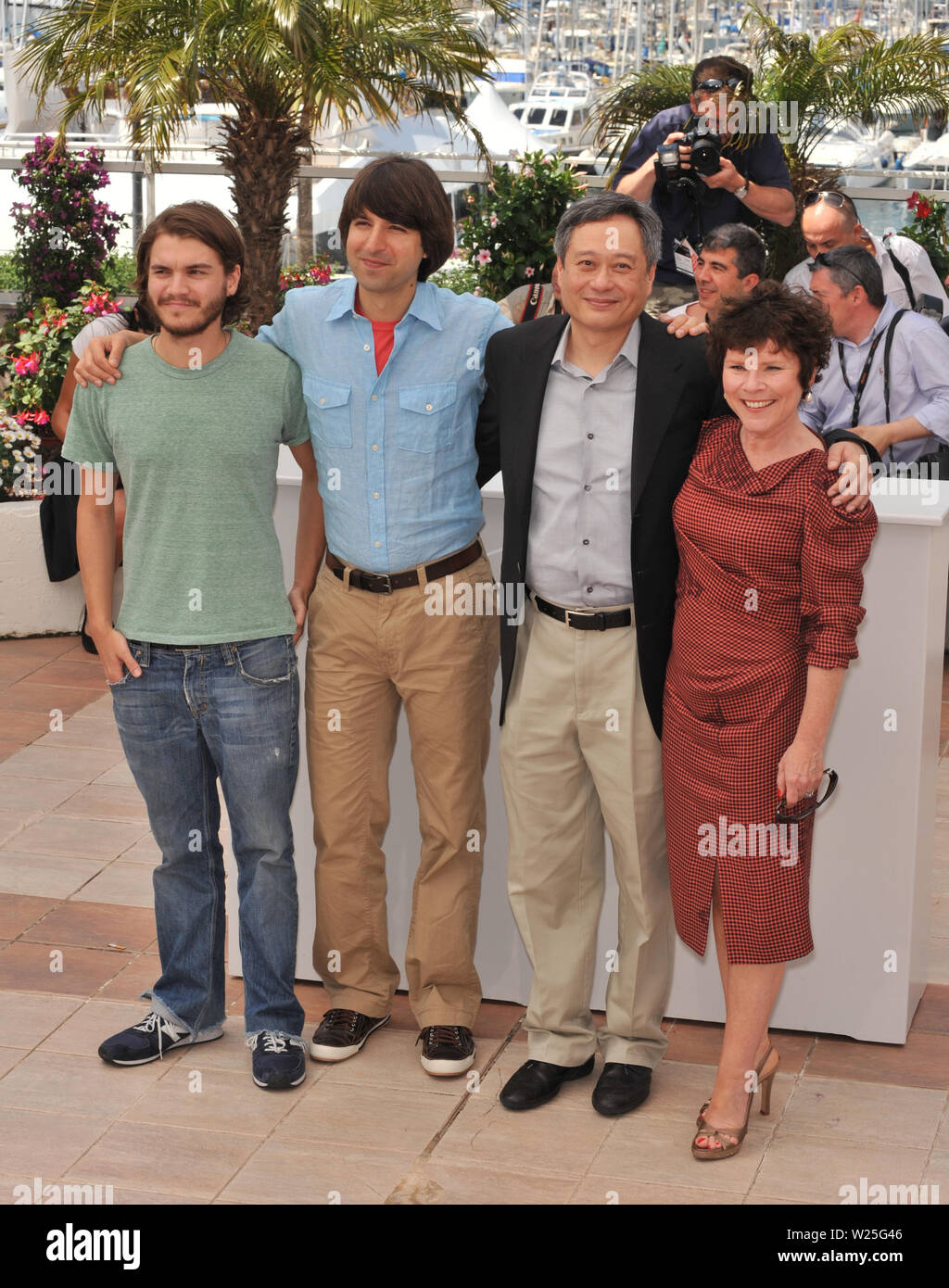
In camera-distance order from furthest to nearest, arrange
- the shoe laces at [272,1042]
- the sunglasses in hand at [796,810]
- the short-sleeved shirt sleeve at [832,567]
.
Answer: the shoe laces at [272,1042]
the sunglasses in hand at [796,810]
the short-sleeved shirt sleeve at [832,567]

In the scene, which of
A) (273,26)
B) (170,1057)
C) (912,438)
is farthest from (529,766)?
(273,26)

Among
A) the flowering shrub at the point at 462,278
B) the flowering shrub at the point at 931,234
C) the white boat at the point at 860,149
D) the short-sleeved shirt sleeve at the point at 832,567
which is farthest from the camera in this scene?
the white boat at the point at 860,149

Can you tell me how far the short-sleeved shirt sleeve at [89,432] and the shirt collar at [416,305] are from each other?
1.72 ft

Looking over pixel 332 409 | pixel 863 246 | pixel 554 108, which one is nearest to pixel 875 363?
pixel 863 246

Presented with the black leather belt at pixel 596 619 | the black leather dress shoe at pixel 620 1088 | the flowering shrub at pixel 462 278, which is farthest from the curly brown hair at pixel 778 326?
the flowering shrub at pixel 462 278

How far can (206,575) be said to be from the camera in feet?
11.0

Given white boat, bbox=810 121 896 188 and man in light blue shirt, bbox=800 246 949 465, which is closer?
man in light blue shirt, bbox=800 246 949 465

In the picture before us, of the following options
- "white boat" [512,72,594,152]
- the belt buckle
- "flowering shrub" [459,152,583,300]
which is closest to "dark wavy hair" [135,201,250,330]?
the belt buckle

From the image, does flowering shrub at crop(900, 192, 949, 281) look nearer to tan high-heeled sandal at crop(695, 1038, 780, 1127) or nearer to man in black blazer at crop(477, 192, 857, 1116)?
man in black blazer at crop(477, 192, 857, 1116)

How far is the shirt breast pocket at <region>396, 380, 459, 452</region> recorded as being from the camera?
3.38m

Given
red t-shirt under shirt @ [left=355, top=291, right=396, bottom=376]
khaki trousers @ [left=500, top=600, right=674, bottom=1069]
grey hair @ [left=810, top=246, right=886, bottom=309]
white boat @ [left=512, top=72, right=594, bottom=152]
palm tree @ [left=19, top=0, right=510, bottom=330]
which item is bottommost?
khaki trousers @ [left=500, top=600, right=674, bottom=1069]

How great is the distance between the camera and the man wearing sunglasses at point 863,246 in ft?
19.2

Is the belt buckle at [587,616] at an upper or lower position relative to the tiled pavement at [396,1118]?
upper

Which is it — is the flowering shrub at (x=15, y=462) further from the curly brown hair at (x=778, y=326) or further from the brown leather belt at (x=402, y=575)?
the curly brown hair at (x=778, y=326)
